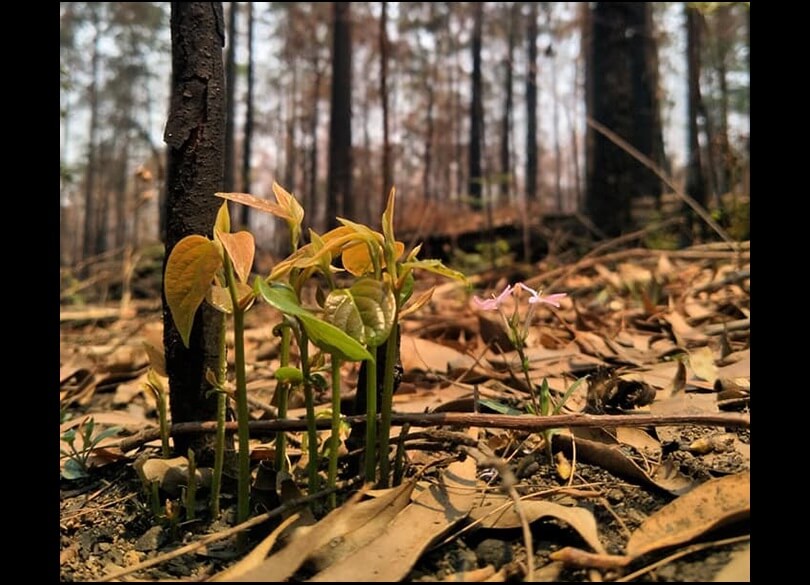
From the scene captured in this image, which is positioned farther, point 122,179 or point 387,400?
point 122,179

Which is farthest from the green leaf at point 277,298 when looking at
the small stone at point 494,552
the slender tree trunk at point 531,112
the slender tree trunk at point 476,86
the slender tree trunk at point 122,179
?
the slender tree trunk at point 122,179

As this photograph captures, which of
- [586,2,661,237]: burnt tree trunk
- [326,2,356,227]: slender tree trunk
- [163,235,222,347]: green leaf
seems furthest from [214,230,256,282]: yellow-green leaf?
[326,2,356,227]: slender tree trunk

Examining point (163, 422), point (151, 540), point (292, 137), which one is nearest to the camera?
point (151, 540)

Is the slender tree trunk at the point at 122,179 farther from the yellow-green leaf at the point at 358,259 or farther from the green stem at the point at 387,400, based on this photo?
the green stem at the point at 387,400

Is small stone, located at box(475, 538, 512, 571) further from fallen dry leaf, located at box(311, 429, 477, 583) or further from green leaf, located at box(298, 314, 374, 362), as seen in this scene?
green leaf, located at box(298, 314, 374, 362)

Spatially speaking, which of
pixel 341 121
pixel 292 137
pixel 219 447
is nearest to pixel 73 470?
pixel 219 447

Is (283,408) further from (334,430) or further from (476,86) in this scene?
(476,86)
